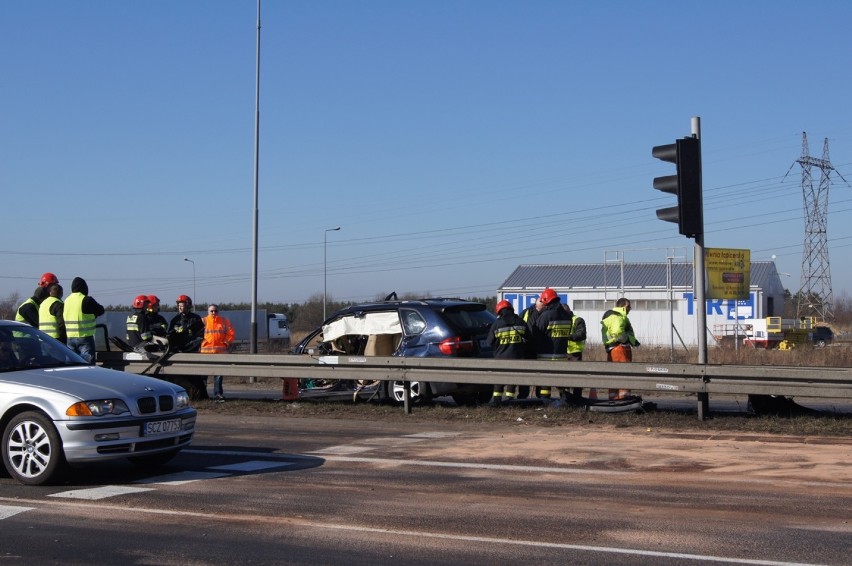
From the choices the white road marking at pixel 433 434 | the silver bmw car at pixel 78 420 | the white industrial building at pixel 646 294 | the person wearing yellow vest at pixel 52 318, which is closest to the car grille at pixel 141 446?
the silver bmw car at pixel 78 420

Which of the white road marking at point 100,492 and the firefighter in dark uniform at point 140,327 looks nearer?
the white road marking at point 100,492

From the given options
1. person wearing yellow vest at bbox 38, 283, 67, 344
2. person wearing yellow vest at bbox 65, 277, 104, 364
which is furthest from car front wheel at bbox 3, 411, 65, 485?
person wearing yellow vest at bbox 38, 283, 67, 344

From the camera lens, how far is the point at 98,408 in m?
8.72

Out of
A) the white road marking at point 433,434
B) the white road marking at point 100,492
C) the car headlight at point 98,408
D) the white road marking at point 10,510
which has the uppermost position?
the car headlight at point 98,408

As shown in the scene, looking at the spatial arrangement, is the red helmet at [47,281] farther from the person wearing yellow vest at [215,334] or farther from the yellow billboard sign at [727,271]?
the yellow billboard sign at [727,271]

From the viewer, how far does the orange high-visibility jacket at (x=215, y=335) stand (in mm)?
17672

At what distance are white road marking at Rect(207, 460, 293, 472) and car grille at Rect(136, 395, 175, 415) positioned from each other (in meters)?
0.94

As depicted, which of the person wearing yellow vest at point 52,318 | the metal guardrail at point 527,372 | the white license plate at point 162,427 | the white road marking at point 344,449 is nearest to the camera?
the white license plate at point 162,427

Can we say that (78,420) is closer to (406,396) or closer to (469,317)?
(406,396)

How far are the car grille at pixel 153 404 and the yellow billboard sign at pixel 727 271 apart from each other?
86.3 feet

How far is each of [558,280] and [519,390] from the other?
133ft

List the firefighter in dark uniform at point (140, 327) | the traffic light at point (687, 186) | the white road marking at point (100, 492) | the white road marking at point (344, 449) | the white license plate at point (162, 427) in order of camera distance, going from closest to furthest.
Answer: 1. the white road marking at point (100, 492)
2. the white license plate at point (162, 427)
3. the white road marking at point (344, 449)
4. the traffic light at point (687, 186)
5. the firefighter in dark uniform at point (140, 327)

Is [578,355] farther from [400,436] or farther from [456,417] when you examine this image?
[400,436]

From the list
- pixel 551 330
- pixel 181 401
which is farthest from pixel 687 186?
pixel 181 401
